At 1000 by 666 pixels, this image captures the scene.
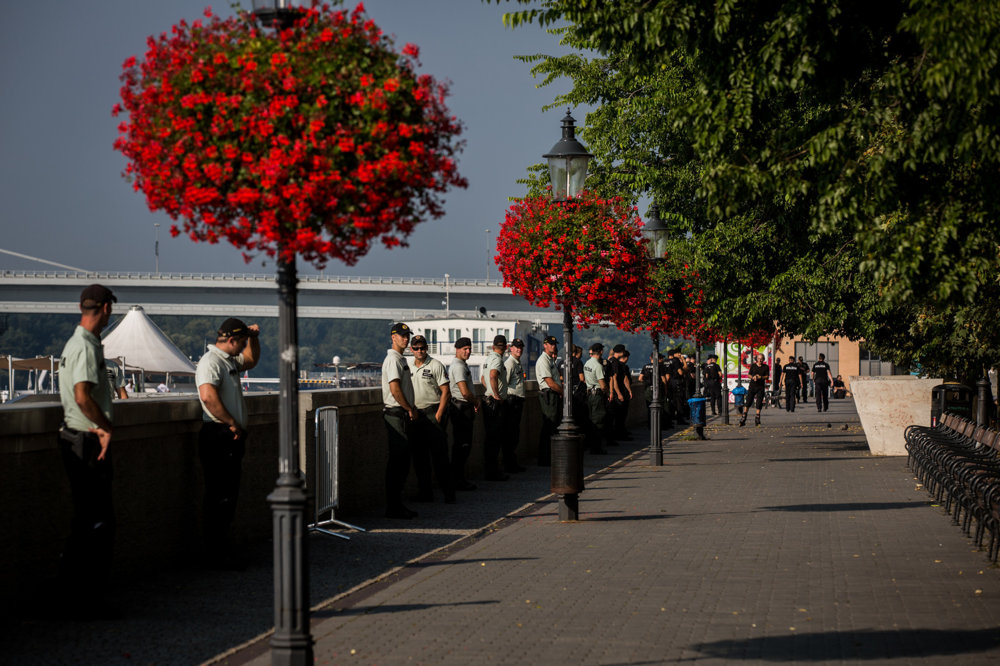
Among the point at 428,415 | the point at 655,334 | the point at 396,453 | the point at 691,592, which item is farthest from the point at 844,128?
the point at 655,334

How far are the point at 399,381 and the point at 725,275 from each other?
11.8m

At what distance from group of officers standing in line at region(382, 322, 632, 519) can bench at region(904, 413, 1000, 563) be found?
4.15 meters

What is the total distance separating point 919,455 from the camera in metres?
17.3

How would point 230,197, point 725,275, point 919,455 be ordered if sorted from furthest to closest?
point 725,275 < point 919,455 < point 230,197

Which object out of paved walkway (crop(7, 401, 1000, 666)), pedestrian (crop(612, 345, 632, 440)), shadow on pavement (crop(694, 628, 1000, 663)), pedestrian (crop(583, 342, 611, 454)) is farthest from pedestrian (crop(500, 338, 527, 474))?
shadow on pavement (crop(694, 628, 1000, 663))

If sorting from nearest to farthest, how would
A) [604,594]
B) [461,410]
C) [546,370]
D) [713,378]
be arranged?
[604,594] → [461,410] → [546,370] → [713,378]

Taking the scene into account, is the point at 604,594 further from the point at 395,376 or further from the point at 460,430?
the point at 460,430

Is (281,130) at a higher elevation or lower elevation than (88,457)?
higher

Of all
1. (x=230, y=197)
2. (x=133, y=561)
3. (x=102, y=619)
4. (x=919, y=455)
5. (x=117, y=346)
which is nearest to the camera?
(x=230, y=197)

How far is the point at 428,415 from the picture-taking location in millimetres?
15305

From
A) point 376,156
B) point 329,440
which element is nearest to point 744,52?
point 376,156

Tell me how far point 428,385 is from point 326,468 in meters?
2.58

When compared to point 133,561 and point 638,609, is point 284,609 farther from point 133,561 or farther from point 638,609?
point 133,561

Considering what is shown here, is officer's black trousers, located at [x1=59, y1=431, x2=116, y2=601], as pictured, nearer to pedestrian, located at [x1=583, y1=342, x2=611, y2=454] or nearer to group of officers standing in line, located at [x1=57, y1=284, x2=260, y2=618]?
group of officers standing in line, located at [x1=57, y1=284, x2=260, y2=618]
